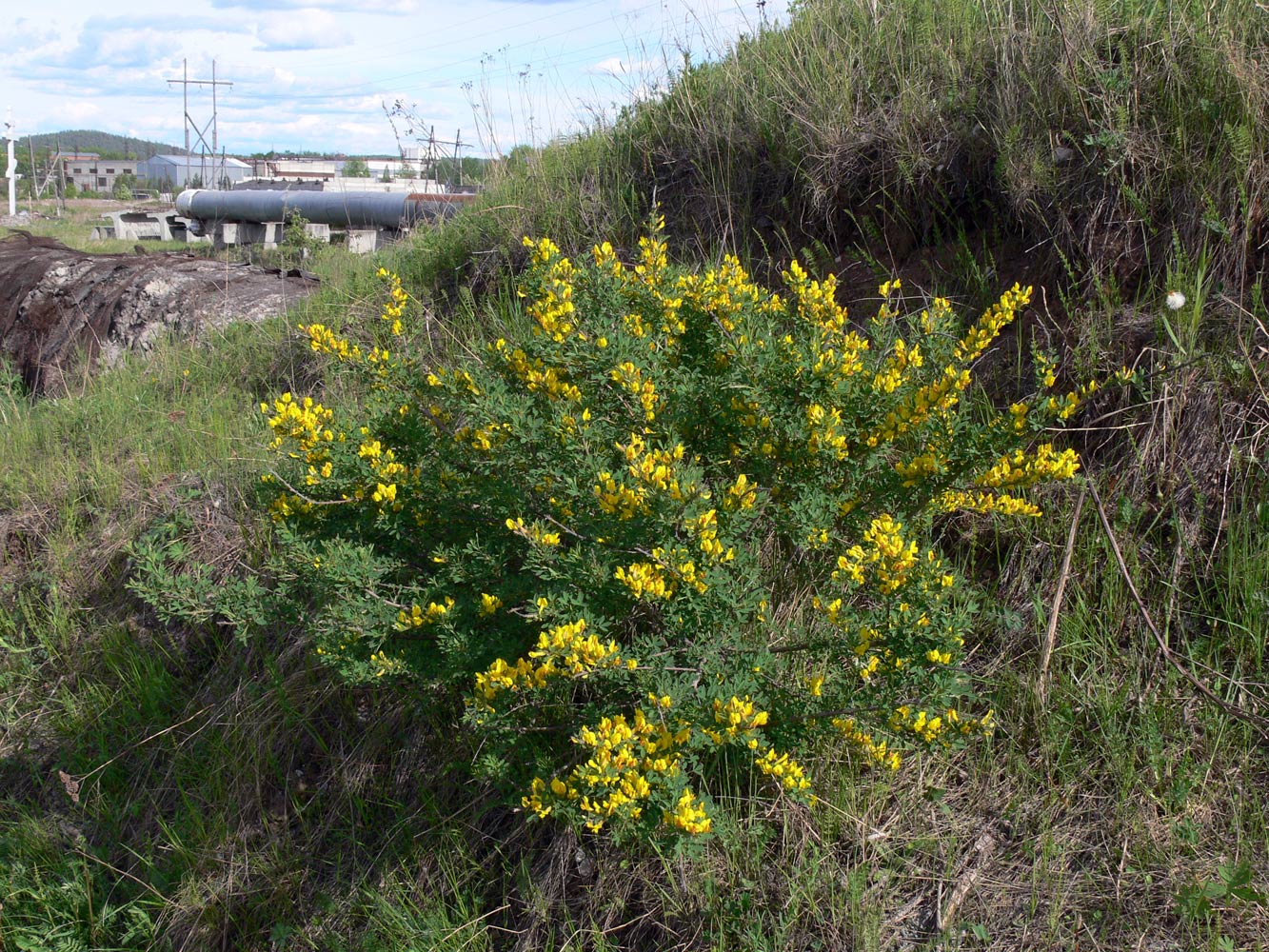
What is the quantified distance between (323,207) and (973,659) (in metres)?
8.96

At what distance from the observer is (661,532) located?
2.12 meters

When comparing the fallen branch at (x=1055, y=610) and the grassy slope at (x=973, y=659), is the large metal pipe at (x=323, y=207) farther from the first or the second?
the fallen branch at (x=1055, y=610)

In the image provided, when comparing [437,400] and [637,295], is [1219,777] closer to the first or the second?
[637,295]

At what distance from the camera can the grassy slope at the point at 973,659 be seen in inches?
89.0

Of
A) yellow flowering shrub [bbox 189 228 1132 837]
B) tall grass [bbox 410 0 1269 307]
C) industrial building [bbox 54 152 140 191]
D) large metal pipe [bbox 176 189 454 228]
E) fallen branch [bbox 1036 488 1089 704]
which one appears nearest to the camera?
yellow flowering shrub [bbox 189 228 1132 837]

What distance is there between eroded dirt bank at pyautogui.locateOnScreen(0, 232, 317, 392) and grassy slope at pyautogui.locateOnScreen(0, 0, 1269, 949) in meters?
1.74

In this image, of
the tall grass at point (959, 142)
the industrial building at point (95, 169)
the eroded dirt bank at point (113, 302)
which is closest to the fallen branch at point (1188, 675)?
the tall grass at point (959, 142)

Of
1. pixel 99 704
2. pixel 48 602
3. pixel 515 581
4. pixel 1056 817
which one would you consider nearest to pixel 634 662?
pixel 515 581

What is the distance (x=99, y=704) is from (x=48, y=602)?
2.52 ft

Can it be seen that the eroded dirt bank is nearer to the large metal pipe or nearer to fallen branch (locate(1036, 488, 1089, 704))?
the large metal pipe

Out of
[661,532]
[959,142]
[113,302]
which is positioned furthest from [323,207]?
[661,532]

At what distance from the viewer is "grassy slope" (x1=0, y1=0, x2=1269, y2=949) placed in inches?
89.0

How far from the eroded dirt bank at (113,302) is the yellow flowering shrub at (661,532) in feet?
12.2

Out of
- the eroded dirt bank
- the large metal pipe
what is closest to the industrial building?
the large metal pipe
